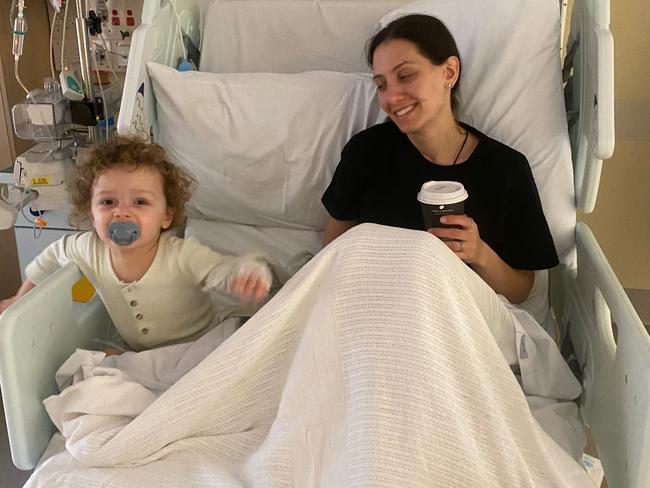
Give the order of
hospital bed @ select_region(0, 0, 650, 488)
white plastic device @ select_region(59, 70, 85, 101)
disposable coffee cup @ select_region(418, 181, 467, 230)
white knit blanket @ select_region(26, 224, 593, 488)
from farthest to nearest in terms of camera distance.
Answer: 1. white plastic device @ select_region(59, 70, 85, 101)
2. hospital bed @ select_region(0, 0, 650, 488)
3. disposable coffee cup @ select_region(418, 181, 467, 230)
4. white knit blanket @ select_region(26, 224, 593, 488)

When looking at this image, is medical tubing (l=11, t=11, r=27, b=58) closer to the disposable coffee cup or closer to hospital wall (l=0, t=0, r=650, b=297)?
hospital wall (l=0, t=0, r=650, b=297)

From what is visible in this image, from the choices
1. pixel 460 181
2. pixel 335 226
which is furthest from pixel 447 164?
pixel 335 226

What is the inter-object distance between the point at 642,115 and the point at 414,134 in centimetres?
117

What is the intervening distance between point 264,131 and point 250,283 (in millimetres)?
529

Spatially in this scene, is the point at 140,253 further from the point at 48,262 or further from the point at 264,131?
the point at 264,131

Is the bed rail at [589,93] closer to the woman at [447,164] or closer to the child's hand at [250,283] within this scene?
the woman at [447,164]

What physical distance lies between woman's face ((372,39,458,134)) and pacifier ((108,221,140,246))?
56cm

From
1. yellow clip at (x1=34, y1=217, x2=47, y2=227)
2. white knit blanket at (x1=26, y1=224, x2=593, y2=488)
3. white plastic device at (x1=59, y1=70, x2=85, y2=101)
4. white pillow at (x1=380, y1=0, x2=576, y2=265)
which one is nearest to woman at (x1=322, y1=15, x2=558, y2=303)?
white pillow at (x1=380, y1=0, x2=576, y2=265)

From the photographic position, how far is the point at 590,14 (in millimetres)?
1479

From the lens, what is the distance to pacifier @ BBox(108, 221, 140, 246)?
4.41 feet

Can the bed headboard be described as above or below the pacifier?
above

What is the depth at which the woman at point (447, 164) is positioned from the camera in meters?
1.42

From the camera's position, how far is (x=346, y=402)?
3.39 ft

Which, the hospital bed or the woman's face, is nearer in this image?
the hospital bed
